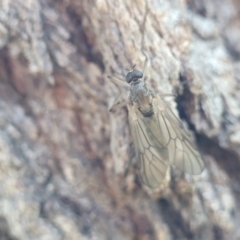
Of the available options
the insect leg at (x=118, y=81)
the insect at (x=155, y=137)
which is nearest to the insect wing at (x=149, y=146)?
the insect at (x=155, y=137)

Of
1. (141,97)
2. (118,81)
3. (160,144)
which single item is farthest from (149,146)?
(118,81)

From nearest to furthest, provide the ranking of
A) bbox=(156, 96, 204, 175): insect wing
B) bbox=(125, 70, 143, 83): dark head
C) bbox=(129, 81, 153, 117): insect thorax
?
bbox=(156, 96, 204, 175): insect wing, bbox=(125, 70, 143, 83): dark head, bbox=(129, 81, 153, 117): insect thorax

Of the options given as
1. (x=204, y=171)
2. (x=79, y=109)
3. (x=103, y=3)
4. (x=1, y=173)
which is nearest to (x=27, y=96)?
(x=79, y=109)

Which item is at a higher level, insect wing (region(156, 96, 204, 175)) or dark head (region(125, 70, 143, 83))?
dark head (region(125, 70, 143, 83))

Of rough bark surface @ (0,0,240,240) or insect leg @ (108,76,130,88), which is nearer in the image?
rough bark surface @ (0,0,240,240)

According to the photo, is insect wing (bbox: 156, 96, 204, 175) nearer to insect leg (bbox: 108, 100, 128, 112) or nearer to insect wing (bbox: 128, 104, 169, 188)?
insect wing (bbox: 128, 104, 169, 188)

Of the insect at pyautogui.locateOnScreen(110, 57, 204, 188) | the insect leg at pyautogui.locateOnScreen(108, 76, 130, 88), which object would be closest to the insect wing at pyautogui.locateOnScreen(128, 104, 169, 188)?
the insect at pyautogui.locateOnScreen(110, 57, 204, 188)

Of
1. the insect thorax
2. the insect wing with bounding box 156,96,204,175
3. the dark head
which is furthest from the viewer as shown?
the insect thorax
